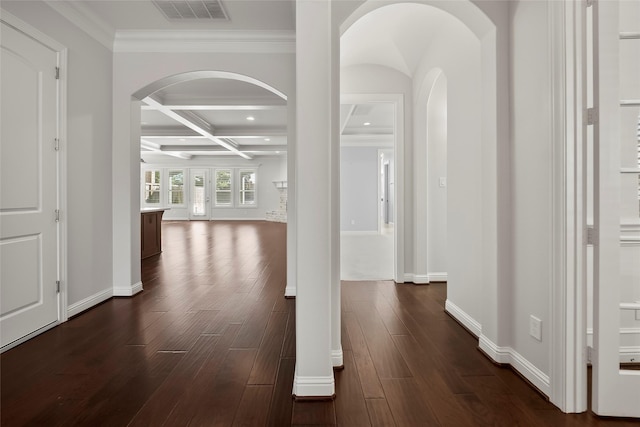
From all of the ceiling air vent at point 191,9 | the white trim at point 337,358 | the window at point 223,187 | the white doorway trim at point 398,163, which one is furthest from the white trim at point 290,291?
the window at point 223,187

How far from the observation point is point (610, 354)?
1.69m

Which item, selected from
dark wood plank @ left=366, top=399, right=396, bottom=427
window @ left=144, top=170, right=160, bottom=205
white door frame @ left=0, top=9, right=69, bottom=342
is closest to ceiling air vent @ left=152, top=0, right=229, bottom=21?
white door frame @ left=0, top=9, right=69, bottom=342

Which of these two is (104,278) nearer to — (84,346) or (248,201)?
(84,346)

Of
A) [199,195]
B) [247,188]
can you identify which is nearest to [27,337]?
[247,188]

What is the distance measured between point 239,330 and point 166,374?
2.60 ft

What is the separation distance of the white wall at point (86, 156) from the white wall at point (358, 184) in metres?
7.18

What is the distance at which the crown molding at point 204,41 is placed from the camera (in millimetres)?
3730

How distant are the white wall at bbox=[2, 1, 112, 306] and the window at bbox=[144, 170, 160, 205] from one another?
13248 mm

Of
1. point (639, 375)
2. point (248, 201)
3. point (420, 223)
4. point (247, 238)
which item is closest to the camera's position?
point (639, 375)

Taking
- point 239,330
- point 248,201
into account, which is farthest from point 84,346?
point 248,201

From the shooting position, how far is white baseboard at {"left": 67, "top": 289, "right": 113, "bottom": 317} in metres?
3.21

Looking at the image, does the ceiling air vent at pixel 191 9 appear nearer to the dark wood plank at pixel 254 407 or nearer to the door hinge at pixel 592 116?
the door hinge at pixel 592 116

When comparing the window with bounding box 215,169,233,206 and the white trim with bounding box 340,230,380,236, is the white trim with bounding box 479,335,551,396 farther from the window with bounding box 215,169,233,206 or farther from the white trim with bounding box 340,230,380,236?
the window with bounding box 215,169,233,206

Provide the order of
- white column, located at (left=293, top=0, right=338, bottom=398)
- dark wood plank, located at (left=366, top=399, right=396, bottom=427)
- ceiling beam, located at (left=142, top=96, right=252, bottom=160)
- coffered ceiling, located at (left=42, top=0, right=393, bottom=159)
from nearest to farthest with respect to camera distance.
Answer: dark wood plank, located at (left=366, top=399, right=396, bottom=427) → white column, located at (left=293, top=0, right=338, bottom=398) → coffered ceiling, located at (left=42, top=0, right=393, bottom=159) → ceiling beam, located at (left=142, top=96, right=252, bottom=160)
